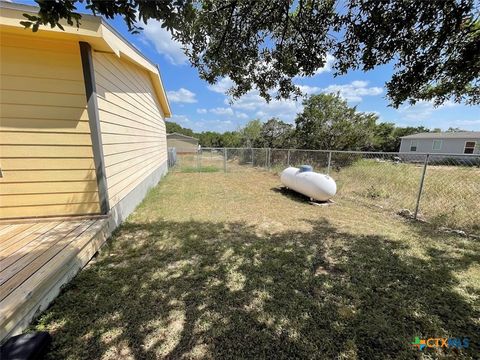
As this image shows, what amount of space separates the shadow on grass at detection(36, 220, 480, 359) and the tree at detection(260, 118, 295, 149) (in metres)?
13.7

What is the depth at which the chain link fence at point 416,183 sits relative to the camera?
13.9 ft

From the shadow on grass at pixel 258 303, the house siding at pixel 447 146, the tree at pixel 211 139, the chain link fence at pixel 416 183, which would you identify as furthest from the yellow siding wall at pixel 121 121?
the tree at pixel 211 139

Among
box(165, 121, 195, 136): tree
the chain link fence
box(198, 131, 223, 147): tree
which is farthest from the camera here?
box(165, 121, 195, 136): tree

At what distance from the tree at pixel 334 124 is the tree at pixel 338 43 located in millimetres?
9287

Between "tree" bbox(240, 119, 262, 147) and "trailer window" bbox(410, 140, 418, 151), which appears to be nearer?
"tree" bbox(240, 119, 262, 147)

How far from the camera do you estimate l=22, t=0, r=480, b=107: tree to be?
2.51m

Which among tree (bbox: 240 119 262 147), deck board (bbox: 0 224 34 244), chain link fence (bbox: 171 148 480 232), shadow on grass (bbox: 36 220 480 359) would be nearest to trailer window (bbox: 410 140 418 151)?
tree (bbox: 240 119 262 147)

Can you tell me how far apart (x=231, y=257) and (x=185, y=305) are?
3.26ft

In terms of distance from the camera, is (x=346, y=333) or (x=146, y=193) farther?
(x=146, y=193)

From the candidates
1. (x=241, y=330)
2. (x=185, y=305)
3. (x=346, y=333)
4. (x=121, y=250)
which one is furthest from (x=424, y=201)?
(x=121, y=250)

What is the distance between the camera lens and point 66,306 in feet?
6.64

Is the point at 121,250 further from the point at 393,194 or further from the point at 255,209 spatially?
the point at 393,194

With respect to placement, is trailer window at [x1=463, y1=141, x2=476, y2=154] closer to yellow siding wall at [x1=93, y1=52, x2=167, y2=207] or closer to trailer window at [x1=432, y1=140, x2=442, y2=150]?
trailer window at [x1=432, y1=140, x2=442, y2=150]

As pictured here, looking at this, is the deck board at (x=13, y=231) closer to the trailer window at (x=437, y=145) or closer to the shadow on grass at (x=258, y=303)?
the shadow on grass at (x=258, y=303)
